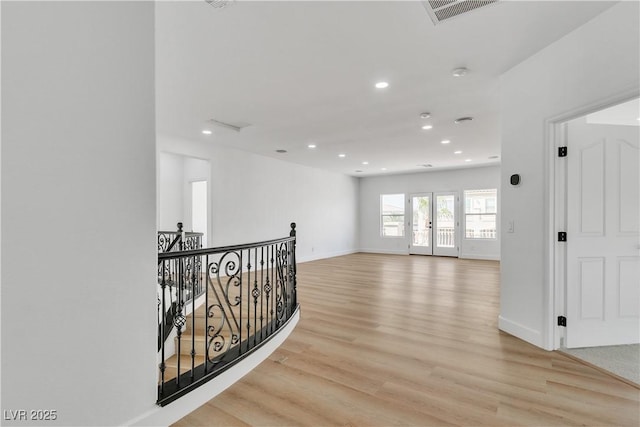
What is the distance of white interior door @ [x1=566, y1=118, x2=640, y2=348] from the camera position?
2.92 metres

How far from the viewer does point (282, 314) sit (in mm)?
3395

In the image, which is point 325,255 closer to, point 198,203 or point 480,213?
point 198,203

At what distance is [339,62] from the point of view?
310cm

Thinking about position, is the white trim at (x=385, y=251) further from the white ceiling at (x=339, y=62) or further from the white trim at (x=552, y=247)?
the white trim at (x=552, y=247)

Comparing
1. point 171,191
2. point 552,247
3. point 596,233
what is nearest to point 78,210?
point 552,247

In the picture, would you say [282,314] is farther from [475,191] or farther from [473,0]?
[475,191]

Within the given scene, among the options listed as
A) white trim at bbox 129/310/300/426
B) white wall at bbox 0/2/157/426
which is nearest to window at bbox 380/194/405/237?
white trim at bbox 129/310/300/426

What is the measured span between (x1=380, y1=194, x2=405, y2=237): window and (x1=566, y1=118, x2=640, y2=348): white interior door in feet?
27.0

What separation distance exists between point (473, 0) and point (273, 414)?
3.27 m

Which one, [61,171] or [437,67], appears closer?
[61,171]

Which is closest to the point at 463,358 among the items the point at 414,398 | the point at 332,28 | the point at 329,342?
the point at 414,398


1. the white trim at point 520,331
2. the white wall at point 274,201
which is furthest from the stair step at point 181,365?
the white trim at point 520,331

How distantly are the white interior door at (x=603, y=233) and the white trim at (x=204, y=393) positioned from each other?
295cm

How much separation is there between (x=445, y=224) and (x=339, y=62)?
341 inches
